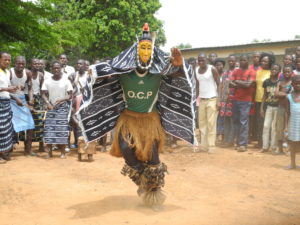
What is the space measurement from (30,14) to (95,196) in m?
3.18

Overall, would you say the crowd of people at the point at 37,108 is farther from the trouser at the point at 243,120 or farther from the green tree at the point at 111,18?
the green tree at the point at 111,18

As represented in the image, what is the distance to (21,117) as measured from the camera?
7949 millimetres

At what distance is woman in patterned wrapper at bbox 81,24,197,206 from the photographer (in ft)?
15.5

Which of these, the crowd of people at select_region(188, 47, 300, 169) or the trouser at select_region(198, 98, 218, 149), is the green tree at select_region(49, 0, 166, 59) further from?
the trouser at select_region(198, 98, 218, 149)

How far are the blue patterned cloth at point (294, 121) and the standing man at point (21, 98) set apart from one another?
16.9ft

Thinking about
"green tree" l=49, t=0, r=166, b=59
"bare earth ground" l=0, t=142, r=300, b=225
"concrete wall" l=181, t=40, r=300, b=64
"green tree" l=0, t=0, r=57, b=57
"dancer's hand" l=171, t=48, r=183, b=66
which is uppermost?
"green tree" l=49, t=0, r=166, b=59

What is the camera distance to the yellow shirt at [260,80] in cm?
885

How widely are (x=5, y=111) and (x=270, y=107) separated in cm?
553

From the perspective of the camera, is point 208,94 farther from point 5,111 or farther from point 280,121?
point 5,111

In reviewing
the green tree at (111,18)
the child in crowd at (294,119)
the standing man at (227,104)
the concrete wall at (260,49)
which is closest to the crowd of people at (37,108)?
the standing man at (227,104)

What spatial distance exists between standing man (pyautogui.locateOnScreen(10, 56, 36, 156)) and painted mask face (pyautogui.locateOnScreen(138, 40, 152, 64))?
392cm

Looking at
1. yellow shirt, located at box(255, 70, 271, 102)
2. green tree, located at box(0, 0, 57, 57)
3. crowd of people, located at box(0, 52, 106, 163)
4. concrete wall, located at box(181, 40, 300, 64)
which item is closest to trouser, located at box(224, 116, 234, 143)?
yellow shirt, located at box(255, 70, 271, 102)

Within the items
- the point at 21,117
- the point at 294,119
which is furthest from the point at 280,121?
the point at 21,117

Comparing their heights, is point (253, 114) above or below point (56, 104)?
below
